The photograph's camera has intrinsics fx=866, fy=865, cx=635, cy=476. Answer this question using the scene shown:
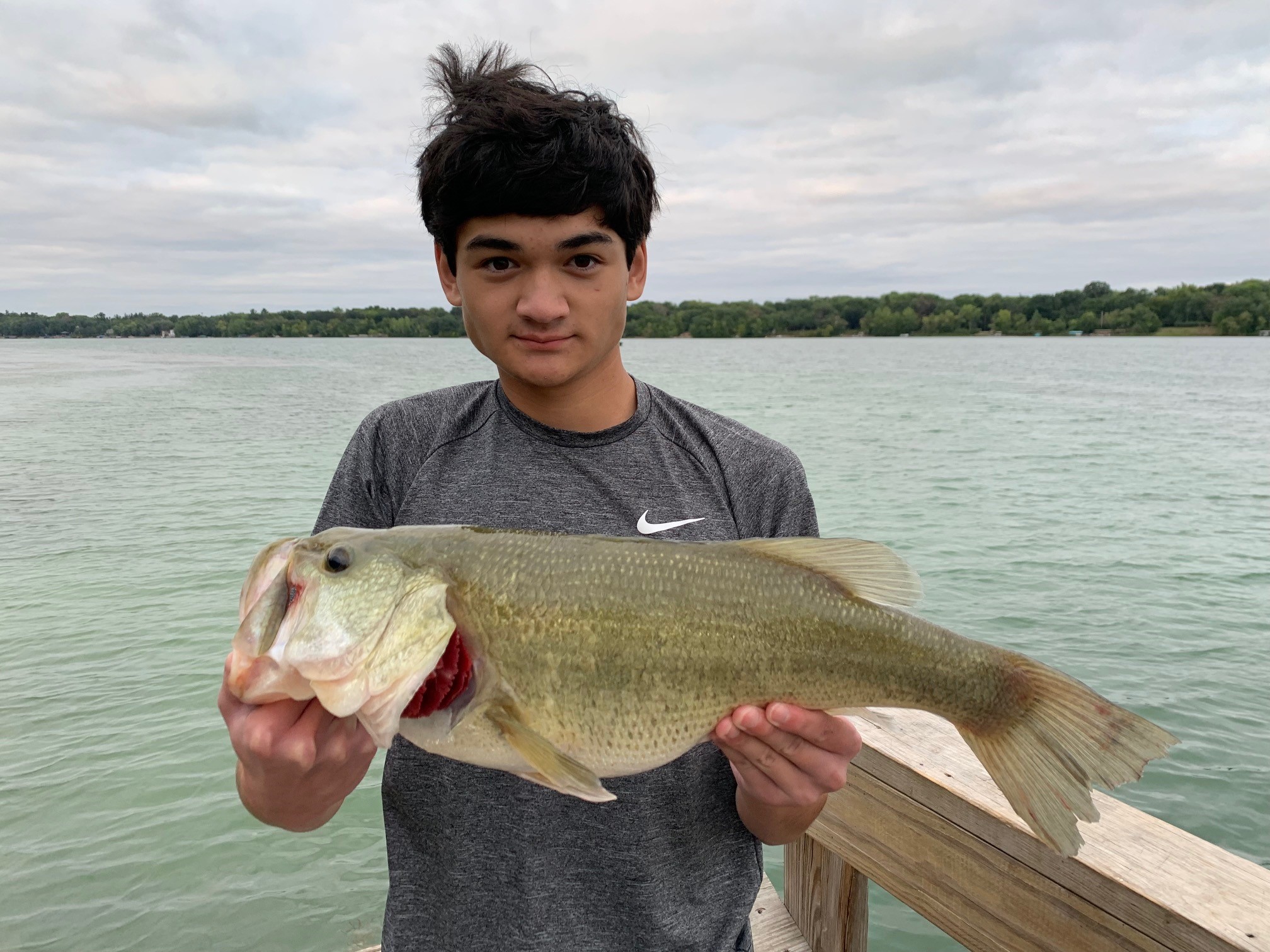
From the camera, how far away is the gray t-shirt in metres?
2.11

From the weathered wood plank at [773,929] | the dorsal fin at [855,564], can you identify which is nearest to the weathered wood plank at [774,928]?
the weathered wood plank at [773,929]

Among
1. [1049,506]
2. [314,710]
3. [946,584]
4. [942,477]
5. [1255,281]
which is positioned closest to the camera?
[314,710]

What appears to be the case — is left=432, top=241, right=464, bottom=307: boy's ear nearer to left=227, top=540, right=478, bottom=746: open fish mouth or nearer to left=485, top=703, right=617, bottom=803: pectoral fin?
left=227, top=540, right=478, bottom=746: open fish mouth

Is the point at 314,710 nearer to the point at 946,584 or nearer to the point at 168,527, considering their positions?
the point at 946,584

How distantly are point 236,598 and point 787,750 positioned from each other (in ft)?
36.7

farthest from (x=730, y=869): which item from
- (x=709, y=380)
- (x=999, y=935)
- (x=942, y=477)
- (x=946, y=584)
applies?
(x=709, y=380)

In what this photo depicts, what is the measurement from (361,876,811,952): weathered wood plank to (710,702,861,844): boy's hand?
1.60 m

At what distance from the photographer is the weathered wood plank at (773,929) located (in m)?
3.42

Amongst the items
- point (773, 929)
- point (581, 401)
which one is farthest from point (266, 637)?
point (773, 929)

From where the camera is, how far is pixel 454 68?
2.66 m

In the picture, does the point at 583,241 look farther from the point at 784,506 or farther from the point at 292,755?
the point at 292,755

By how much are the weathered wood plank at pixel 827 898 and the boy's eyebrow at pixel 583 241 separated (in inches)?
86.9

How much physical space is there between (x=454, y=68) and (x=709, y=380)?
5526cm

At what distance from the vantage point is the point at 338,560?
1.91m
